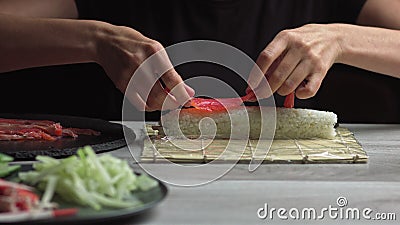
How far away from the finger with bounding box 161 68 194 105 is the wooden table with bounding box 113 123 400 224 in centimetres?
17

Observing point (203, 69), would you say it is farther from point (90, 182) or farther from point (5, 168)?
point (90, 182)

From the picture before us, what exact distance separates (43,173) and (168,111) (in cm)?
61

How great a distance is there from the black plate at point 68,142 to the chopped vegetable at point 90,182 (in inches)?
11.8

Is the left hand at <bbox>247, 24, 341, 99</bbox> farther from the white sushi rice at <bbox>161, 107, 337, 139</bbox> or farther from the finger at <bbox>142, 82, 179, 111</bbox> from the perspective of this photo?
the finger at <bbox>142, 82, 179, 111</bbox>

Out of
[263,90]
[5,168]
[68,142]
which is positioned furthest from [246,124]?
[5,168]

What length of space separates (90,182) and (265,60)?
0.64 m

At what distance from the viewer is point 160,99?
1.71 meters

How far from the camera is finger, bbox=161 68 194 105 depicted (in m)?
1.64

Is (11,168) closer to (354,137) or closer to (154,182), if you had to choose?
(154,182)

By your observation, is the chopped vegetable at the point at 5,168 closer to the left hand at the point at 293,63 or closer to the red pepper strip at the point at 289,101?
the left hand at the point at 293,63

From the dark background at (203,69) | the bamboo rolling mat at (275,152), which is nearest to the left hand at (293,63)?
the bamboo rolling mat at (275,152)

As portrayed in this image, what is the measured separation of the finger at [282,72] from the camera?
171 centimetres

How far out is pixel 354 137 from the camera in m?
1.77

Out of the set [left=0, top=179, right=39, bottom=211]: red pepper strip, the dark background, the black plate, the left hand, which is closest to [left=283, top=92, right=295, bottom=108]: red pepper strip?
the left hand
